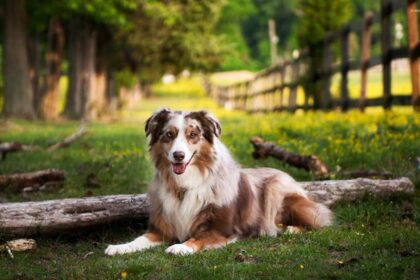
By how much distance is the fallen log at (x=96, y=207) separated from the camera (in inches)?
282

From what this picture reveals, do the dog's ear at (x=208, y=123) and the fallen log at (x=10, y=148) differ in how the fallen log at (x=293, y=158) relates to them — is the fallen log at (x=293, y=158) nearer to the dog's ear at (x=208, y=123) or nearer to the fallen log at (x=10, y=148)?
the dog's ear at (x=208, y=123)

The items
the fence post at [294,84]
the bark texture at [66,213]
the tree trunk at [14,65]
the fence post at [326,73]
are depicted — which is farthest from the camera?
the fence post at [294,84]

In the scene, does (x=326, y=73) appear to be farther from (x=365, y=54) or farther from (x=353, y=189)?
(x=353, y=189)

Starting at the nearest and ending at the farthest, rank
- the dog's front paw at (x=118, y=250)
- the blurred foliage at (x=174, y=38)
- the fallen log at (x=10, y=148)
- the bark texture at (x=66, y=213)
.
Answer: the dog's front paw at (x=118, y=250) → the bark texture at (x=66, y=213) → the fallen log at (x=10, y=148) → the blurred foliage at (x=174, y=38)

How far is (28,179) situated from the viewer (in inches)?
391

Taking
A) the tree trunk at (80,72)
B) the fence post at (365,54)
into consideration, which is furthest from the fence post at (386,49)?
the tree trunk at (80,72)

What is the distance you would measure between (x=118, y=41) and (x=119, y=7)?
4836 mm

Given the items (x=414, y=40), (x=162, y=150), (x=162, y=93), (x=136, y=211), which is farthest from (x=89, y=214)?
(x=162, y=93)

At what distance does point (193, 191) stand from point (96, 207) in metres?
1.25

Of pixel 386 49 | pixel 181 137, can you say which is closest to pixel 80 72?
pixel 386 49

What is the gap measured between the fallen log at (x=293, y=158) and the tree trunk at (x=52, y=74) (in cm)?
2106

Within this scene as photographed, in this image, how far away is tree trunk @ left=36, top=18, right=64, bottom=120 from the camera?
3161 centimetres

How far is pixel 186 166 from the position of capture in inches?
273

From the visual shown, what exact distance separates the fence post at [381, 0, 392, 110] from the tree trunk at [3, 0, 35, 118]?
1387 cm
